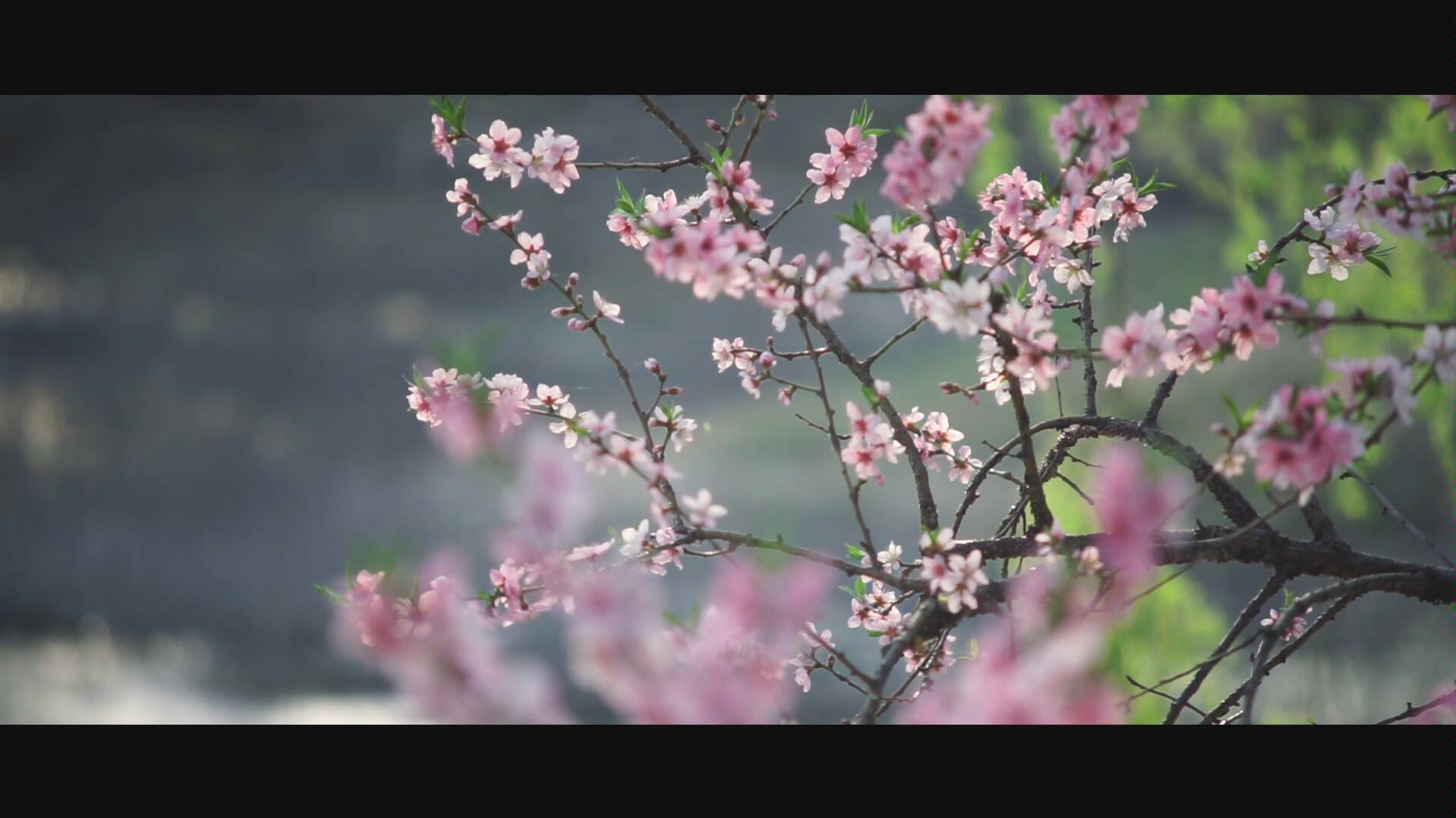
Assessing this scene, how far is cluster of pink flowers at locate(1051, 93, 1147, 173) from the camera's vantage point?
814mm

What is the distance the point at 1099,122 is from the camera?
32.3 inches

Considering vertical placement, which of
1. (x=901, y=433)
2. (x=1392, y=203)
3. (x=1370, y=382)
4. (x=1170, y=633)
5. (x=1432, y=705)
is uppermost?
(x=1170, y=633)

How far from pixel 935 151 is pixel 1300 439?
13.7 inches

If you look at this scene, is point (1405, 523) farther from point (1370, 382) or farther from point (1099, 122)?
point (1099, 122)

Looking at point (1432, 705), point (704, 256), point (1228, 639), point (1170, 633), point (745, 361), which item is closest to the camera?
point (704, 256)

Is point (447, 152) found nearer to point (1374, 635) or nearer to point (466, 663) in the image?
point (466, 663)

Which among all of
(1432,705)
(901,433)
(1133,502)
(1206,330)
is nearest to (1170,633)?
(1432,705)

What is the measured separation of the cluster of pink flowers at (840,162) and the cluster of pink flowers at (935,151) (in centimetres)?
25

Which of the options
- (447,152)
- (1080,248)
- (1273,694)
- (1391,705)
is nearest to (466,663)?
(447,152)

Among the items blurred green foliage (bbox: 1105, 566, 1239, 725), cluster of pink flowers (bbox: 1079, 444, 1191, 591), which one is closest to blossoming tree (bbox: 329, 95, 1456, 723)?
cluster of pink flowers (bbox: 1079, 444, 1191, 591)

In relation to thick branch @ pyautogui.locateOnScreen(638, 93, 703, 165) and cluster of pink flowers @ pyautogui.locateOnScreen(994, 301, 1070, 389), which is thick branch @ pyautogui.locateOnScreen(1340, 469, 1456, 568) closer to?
cluster of pink flowers @ pyautogui.locateOnScreen(994, 301, 1070, 389)

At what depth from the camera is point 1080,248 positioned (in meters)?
1.11

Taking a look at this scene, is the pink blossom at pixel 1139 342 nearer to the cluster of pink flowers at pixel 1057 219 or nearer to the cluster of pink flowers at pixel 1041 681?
the cluster of pink flowers at pixel 1057 219

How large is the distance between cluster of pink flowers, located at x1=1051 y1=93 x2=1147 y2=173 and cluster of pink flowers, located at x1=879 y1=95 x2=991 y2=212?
92 mm
